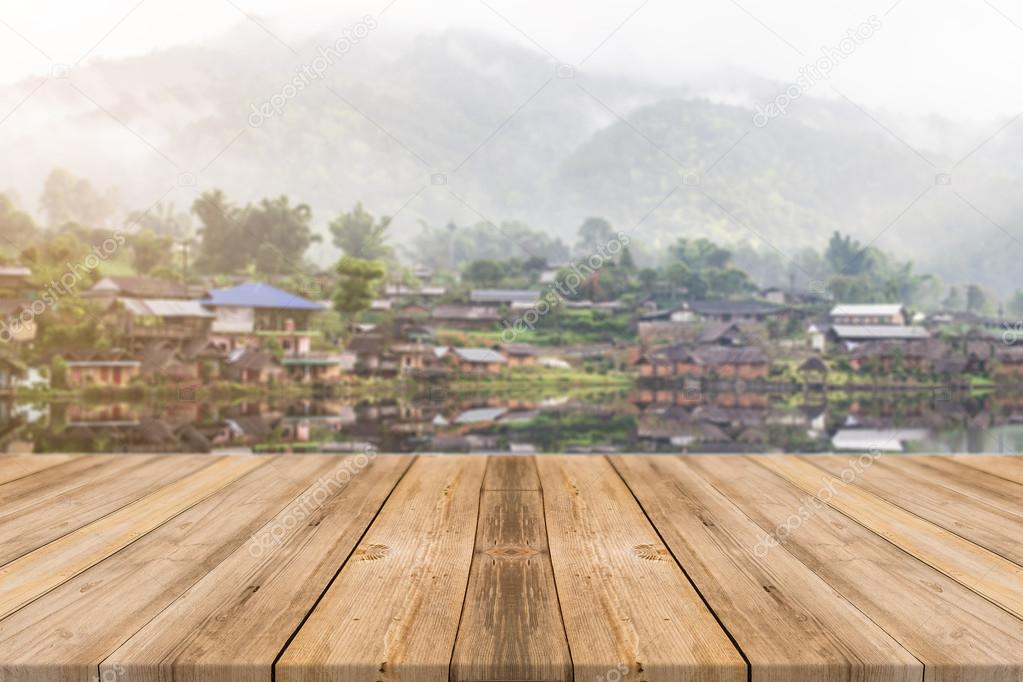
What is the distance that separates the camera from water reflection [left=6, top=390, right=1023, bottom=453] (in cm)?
367

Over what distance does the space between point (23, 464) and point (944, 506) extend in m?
2.50

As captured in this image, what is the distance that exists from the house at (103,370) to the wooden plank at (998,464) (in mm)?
3170

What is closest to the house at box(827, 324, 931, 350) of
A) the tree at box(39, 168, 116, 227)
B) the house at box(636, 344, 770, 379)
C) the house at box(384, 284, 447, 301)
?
the house at box(636, 344, 770, 379)

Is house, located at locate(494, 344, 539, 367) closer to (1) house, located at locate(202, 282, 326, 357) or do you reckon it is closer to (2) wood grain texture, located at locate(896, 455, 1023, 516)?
(1) house, located at locate(202, 282, 326, 357)

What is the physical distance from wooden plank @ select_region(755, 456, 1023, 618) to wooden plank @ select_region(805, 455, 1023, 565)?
3 cm

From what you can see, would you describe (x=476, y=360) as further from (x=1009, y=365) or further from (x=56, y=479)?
(x=1009, y=365)

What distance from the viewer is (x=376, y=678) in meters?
1.03

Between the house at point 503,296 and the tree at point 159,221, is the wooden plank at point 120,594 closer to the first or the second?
the house at point 503,296

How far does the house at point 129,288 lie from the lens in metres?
3.71

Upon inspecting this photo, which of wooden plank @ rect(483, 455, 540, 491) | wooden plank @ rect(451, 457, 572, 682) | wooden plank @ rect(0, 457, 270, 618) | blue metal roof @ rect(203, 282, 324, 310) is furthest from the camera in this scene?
blue metal roof @ rect(203, 282, 324, 310)

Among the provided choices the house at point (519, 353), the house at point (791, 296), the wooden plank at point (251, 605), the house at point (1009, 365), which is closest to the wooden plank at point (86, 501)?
the wooden plank at point (251, 605)

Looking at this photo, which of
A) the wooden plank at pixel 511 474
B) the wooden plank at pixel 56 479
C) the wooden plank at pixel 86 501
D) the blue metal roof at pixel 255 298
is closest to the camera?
the wooden plank at pixel 86 501

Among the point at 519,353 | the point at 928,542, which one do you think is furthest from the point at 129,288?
the point at 928,542

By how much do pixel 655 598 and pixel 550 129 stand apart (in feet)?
9.59
